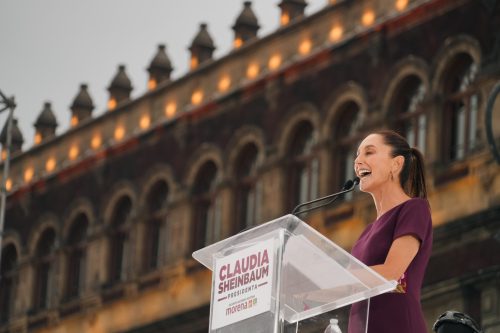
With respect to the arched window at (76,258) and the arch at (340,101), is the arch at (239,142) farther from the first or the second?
the arched window at (76,258)

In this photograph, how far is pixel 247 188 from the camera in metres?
34.8

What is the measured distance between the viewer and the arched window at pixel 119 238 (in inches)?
1487

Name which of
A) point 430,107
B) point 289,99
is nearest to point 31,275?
point 289,99

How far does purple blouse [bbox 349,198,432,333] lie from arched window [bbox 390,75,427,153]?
22981 mm

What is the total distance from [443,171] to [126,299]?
30.0 ft

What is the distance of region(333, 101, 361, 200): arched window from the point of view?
105 ft

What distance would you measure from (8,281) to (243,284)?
34.1 meters

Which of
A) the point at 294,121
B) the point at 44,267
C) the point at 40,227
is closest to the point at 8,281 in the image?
the point at 44,267

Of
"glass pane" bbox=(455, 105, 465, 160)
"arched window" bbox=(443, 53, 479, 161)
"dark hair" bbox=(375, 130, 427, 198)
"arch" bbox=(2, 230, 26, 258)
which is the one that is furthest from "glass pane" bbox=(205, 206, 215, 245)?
"dark hair" bbox=(375, 130, 427, 198)

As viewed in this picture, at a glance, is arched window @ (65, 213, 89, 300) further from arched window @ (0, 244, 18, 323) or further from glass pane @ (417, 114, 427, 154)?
glass pane @ (417, 114, 427, 154)

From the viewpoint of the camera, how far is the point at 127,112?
38.2 meters

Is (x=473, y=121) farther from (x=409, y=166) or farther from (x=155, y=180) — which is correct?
(x=409, y=166)

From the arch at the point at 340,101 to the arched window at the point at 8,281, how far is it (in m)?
10.4

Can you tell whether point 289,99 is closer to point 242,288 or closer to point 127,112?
point 127,112
